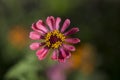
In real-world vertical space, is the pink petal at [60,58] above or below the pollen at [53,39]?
below

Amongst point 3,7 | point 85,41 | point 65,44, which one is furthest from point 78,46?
point 65,44

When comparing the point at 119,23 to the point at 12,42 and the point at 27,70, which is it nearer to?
the point at 12,42

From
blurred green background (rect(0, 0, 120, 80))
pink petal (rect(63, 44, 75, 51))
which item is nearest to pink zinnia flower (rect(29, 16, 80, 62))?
pink petal (rect(63, 44, 75, 51))

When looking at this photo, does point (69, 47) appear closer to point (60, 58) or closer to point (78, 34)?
point (60, 58)

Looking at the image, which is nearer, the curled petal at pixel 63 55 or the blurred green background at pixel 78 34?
the curled petal at pixel 63 55

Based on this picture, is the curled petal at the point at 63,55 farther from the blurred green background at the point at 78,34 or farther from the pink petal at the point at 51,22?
the blurred green background at the point at 78,34

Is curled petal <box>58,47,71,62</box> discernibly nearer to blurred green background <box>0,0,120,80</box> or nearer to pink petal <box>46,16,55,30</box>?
pink petal <box>46,16,55,30</box>

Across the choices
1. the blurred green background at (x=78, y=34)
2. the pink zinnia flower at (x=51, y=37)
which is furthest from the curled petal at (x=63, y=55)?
the blurred green background at (x=78, y=34)
